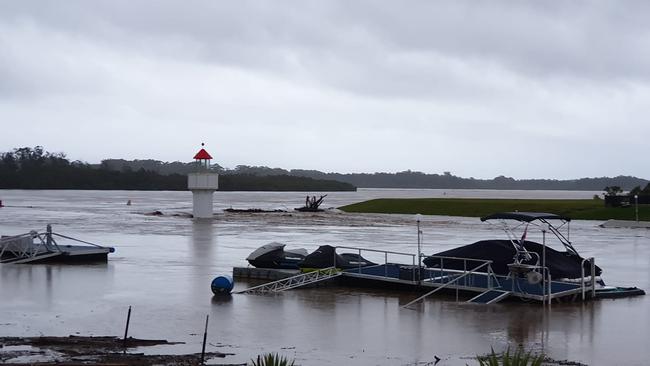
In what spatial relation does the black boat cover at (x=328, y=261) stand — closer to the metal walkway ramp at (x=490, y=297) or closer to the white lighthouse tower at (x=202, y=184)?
the metal walkway ramp at (x=490, y=297)

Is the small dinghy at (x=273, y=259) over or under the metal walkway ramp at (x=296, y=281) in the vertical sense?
over

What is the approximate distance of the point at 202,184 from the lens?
194 ft

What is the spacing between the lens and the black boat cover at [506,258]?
23141 mm

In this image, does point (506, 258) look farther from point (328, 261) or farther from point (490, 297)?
point (328, 261)

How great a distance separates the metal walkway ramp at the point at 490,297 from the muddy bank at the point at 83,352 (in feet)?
28.5

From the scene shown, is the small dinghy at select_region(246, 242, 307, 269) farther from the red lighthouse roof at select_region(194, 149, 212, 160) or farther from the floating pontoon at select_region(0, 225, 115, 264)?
the red lighthouse roof at select_region(194, 149, 212, 160)

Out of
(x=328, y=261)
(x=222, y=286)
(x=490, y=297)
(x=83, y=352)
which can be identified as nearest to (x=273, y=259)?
(x=328, y=261)

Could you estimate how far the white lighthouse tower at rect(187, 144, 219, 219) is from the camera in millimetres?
58688

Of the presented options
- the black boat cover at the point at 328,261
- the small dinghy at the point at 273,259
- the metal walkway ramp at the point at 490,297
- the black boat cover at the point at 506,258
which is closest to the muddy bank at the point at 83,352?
the metal walkway ramp at the point at 490,297

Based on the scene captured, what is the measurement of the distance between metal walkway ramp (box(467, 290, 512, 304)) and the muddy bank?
8675mm

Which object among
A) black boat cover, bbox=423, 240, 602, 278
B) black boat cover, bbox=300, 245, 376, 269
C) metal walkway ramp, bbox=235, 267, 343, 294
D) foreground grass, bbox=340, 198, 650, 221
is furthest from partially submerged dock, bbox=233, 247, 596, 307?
foreground grass, bbox=340, 198, 650, 221

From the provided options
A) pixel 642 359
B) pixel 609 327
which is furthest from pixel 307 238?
pixel 642 359

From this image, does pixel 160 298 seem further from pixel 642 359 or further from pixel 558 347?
pixel 642 359

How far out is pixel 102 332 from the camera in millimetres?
16562
